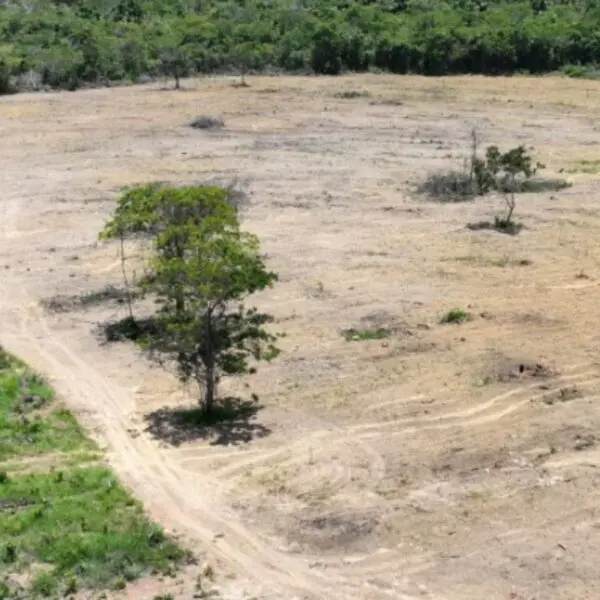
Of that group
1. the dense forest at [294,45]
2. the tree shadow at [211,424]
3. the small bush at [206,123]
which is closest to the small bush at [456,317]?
the tree shadow at [211,424]

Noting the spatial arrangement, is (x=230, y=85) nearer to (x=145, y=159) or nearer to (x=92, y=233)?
(x=145, y=159)

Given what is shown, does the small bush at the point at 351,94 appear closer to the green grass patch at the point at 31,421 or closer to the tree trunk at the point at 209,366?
the green grass patch at the point at 31,421

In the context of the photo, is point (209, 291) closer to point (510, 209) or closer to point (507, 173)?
point (510, 209)

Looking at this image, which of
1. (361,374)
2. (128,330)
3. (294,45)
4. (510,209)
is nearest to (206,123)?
(510,209)

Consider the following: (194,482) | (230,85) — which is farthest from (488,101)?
(194,482)

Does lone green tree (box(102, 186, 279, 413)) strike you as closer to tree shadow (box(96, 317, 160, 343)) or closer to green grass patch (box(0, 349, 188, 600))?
green grass patch (box(0, 349, 188, 600))
